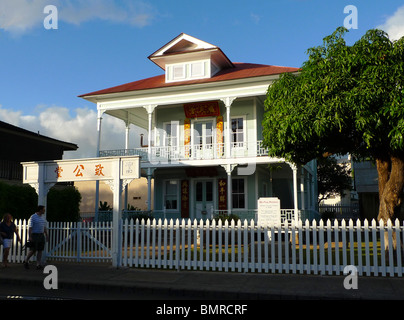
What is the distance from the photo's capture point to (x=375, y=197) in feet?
78.5

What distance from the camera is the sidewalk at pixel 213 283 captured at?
6.79 meters

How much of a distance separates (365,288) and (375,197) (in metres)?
18.5

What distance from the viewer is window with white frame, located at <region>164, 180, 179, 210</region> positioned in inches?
856

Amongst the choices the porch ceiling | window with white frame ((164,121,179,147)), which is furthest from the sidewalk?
the porch ceiling

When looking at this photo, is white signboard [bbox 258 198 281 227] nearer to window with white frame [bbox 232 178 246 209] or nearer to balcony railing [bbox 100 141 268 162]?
balcony railing [bbox 100 141 268 162]

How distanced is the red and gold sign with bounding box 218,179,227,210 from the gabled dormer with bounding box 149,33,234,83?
561cm

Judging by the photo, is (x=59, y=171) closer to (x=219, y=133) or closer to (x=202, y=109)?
(x=219, y=133)

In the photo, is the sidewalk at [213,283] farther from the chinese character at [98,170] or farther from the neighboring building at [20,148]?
the neighboring building at [20,148]

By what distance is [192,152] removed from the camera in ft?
64.1

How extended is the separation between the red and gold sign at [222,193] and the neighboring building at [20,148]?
453 inches

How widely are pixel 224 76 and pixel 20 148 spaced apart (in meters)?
14.0

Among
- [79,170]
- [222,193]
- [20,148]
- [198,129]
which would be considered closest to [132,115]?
[198,129]
